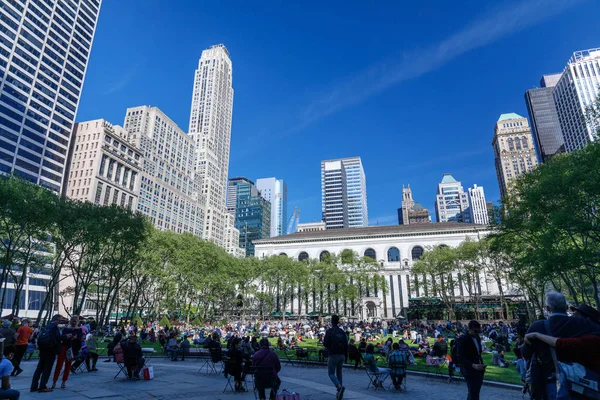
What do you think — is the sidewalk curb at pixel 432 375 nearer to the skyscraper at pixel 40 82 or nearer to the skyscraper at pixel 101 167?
the skyscraper at pixel 40 82

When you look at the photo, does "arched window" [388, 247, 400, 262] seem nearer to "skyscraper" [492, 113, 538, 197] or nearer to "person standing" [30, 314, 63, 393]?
"person standing" [30, 314, 63, 393]

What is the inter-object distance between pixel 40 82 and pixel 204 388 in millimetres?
86952

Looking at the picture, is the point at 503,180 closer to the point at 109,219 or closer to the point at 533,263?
the point at 533,263

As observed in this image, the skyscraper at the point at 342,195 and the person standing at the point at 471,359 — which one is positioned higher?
the skyscraper at the point at 342,195

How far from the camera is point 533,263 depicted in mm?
23844

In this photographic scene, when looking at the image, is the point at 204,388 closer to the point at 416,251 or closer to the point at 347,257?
the point at 347,257

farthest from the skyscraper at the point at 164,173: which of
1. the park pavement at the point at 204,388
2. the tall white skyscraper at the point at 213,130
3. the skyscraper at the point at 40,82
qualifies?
the park pavement at the point at 204,388

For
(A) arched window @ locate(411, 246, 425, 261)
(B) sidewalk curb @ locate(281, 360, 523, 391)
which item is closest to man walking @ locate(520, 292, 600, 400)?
(B) sidewalk curb @ locate(281, 360, 523, 391)

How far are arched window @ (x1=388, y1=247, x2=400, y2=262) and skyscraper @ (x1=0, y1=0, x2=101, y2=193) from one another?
69448mm

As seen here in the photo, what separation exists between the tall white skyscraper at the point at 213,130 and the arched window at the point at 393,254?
65.8 metres

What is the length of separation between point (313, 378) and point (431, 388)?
412 cm

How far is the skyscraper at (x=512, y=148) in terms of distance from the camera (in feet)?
464

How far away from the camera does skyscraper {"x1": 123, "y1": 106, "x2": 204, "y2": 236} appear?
97000mm

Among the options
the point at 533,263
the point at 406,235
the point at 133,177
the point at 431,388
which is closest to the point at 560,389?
the point at 431,388
